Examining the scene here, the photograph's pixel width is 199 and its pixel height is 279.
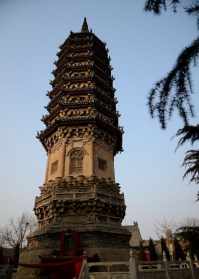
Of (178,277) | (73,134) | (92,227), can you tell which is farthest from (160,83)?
(73,134)

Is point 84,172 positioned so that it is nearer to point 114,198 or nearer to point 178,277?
point 114,198

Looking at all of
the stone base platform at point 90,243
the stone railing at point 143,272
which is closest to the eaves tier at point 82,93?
the stone base platform at point 90,243

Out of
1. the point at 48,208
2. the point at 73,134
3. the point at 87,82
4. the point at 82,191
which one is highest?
the point at 87,82

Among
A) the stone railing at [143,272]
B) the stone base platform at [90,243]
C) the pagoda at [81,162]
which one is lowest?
the stone railing at [143,272]

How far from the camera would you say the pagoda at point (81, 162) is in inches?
575

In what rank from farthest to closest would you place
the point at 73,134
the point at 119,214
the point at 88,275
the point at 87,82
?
the point at 87,82, the point at 73,134, the point at 119,214, the point at 88,275

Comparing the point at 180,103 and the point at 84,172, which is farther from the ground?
the point at 84,172

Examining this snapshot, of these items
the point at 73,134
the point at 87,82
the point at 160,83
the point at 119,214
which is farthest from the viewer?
the point at 87,82

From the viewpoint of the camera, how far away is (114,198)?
54.9 feet

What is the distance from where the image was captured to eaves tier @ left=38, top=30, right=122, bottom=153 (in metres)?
19.5

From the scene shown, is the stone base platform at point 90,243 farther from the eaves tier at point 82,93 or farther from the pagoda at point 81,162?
the eaves tier at point 82,93

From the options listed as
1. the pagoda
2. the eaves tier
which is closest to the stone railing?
the pagoda

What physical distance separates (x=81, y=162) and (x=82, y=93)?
6.68 meters

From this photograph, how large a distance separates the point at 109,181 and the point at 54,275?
25.4ft
